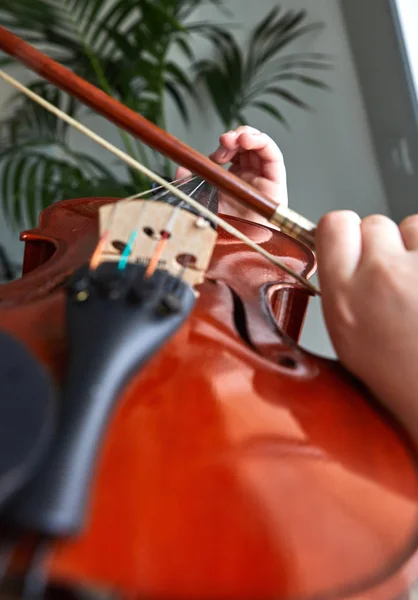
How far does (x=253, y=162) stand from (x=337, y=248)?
0.46 metres

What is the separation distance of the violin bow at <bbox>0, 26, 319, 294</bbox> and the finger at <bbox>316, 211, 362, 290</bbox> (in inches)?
1.9

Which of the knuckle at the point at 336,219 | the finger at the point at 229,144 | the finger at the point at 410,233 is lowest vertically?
the finger at the point at 410,233

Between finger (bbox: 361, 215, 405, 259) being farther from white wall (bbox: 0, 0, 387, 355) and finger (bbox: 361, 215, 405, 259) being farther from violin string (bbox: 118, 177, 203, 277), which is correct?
white wall (bbox: 0, 0, 387, 355)

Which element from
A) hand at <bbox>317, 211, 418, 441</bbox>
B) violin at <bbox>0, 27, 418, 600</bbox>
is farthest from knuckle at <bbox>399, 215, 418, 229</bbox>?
violin at <bbox>0, 27, 418, 600</bbox>

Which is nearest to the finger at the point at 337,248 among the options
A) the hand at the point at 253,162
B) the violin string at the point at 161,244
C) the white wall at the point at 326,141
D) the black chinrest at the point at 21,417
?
the violin string at the point at 161,244

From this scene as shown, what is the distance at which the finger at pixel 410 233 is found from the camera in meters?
0.38

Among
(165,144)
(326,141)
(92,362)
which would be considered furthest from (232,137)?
(326,141)

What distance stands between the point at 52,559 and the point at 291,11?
4.92ft

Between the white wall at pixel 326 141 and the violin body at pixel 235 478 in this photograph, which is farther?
the white wall at pixel 326 141

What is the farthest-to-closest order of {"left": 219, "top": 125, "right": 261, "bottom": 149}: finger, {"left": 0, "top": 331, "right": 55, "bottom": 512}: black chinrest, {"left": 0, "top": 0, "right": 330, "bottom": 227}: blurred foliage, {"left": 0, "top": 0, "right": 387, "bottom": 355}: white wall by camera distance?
{"left": 0, "top": 0, "right": 387, "bottom": 355}: white wall, {"left": 0, "top": 0, "right": 330, "bottom": 227}: blurred foliage, {"left": 219, "top": 125, "right": 261, "bottom": 149}: finger, {"left": 0, "top": 331, "right": 55, "bottom": 512}: black chinrest

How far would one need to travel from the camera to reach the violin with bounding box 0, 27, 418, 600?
20 cm

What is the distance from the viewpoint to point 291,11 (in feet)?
4.58

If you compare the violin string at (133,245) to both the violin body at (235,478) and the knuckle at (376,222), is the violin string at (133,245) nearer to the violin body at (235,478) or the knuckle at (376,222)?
the violin body at (235,478)

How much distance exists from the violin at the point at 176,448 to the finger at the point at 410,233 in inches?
4.0
